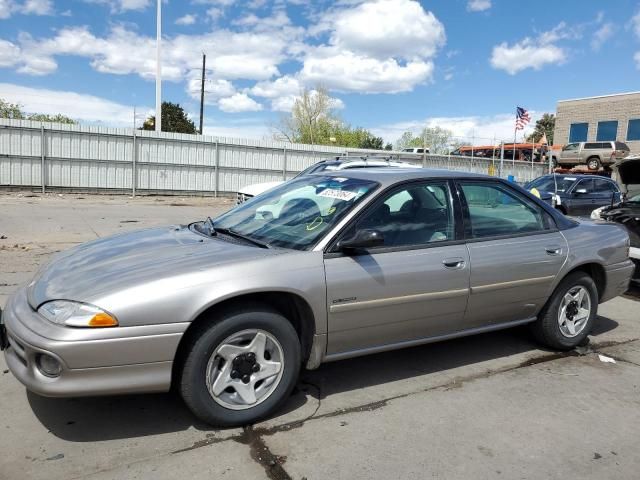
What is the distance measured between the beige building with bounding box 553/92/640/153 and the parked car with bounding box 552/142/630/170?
6.73 m

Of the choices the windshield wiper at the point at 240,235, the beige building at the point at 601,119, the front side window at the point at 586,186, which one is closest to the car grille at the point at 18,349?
the windshield wiper at the point at 240,235

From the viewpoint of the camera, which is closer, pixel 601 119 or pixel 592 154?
pixel 592 154

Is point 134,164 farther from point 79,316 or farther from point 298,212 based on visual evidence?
point 79,316

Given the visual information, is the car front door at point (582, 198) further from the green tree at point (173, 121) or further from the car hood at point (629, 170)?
the green tree at point (173, 121)

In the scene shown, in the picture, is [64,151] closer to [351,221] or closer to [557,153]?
[351,221]

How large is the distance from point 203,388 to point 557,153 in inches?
1387

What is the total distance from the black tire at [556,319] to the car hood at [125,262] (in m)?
2.50

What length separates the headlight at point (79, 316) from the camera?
269cm

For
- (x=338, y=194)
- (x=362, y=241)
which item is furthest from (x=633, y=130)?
(x=362, y=241)

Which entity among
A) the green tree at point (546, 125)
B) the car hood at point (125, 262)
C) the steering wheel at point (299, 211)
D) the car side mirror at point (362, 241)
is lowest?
the car hood at point (125, 262)

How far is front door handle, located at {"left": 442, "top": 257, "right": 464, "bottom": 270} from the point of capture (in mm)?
3725

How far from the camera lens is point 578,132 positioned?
3962 centimetres

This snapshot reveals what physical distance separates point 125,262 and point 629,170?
760 cm

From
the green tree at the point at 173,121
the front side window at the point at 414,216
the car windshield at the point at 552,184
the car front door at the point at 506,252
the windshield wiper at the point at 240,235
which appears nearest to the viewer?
the windshield wiper at the point at 240,235
